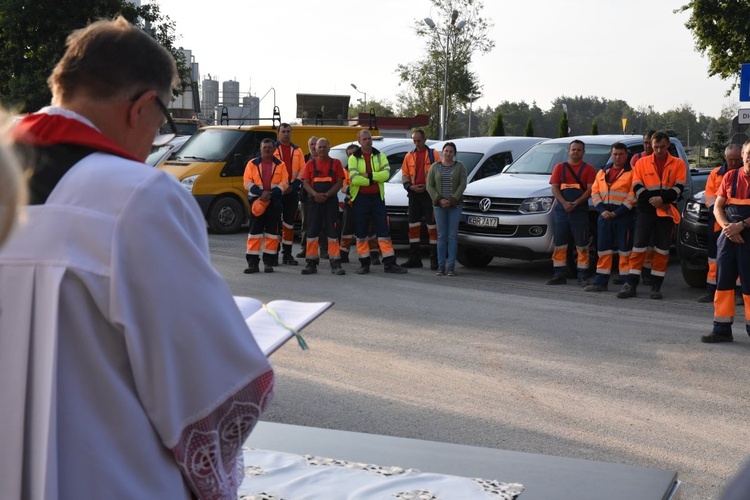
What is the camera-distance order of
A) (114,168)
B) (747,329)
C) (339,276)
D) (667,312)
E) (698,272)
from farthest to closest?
(339,276), (698,272), (667,312), (747,329), (114,168)

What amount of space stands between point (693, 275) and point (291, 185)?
6064mm

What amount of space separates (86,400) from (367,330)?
24.8ft

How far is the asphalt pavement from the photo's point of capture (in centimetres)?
602

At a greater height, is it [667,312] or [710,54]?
[710,54]

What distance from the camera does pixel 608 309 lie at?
11242mm

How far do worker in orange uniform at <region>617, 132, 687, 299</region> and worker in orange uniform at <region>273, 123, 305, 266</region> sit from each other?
5.33 meters

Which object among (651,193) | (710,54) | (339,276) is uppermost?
(710,54)

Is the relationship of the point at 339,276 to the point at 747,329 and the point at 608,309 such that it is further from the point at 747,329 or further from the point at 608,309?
the point at 747,329

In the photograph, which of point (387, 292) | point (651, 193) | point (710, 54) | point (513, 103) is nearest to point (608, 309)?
point (651, 193)

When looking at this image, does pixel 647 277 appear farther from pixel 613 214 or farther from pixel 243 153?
pixel 243 153

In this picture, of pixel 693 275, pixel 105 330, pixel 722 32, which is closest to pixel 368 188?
pixel 693 275

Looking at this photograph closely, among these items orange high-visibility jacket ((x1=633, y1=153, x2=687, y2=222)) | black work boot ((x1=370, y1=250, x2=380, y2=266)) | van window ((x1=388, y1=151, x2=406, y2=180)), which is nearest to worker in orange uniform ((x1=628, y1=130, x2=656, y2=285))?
orange high-visibility jacket ((x1=633, y1=153, x2=687, y2=222))

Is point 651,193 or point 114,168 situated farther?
point 651,193

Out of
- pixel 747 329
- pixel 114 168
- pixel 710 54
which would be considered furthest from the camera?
pixel 710 54
